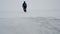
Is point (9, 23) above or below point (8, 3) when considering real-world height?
below

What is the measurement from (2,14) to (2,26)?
0.37m

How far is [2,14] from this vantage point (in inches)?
140

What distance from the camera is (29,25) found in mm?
3525

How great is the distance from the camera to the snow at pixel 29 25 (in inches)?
130

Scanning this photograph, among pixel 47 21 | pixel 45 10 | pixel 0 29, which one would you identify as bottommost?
pixel 0 29

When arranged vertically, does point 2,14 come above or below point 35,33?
above

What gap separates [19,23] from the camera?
3.60 meters

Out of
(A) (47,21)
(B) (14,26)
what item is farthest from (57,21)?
(B) (14,26)

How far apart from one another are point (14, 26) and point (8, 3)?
0.73 m

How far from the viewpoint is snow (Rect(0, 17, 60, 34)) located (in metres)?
3.30

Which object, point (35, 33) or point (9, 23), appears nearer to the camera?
point (35, 33)

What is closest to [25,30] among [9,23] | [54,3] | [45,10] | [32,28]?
[32,28]

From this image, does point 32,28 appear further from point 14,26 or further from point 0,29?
point 0,29

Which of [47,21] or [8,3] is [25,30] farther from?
[8,3]
